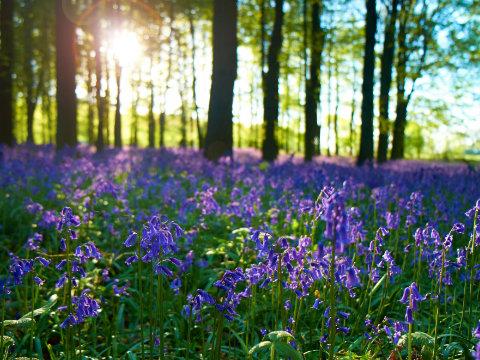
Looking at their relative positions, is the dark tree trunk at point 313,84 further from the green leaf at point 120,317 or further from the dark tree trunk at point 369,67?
the green leaf at point 120,317

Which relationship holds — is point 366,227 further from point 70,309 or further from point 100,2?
point 100,2

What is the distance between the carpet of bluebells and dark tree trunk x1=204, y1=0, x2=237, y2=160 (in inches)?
149

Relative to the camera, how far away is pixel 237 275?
2.69 metres

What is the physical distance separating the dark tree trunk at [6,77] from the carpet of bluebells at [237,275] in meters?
8.53

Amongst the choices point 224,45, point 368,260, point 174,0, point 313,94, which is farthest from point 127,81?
point 368,260

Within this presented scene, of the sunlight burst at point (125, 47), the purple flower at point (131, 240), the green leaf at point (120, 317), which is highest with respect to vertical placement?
the sunlight burst at point (125, 47)

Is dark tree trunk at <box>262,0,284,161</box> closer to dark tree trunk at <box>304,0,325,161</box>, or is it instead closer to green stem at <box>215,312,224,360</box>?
dark tree trunk at <box>304,0,325,161</box>

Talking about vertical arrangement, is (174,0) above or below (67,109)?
above

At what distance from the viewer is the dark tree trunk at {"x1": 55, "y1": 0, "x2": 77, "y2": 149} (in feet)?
49.2

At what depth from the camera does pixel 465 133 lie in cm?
4212

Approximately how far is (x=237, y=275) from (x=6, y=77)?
17161 mm

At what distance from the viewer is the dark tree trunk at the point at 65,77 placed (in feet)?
49.2

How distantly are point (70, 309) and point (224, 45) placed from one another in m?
11.3

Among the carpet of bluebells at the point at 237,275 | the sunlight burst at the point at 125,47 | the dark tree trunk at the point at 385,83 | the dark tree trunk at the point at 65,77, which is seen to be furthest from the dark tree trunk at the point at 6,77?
the dark tree trunk at the point at 385,83
